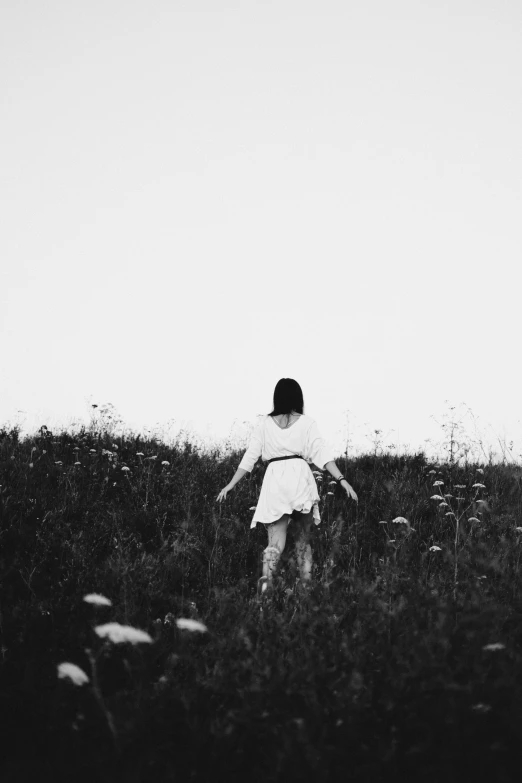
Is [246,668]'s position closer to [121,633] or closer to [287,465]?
[121,633]

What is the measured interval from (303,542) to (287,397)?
4.16 feet

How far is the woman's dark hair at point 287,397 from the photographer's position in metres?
5.04

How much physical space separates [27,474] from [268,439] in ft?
9.29

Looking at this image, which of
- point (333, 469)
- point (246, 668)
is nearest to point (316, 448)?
point (333, 469)

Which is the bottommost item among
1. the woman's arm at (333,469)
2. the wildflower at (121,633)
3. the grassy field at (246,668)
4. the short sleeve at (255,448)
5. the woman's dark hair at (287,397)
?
the grassy field at (246,668)

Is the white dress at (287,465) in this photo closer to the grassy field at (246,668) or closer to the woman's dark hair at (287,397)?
the woman's dark hair at (287,397)

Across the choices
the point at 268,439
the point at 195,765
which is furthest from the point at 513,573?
the point at 195,765

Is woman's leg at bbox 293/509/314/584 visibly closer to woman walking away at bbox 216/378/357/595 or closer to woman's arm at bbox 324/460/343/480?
woman walking away at bbox 216/378/357/595

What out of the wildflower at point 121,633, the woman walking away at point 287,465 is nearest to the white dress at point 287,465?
the woman walking away at point 287,465

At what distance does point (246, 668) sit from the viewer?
7.86ft

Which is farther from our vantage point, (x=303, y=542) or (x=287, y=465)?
(x=287, y=465)

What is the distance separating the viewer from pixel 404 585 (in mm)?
3510

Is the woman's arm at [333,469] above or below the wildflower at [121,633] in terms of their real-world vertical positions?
above

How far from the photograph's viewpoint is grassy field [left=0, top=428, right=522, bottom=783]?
1.92 metres
